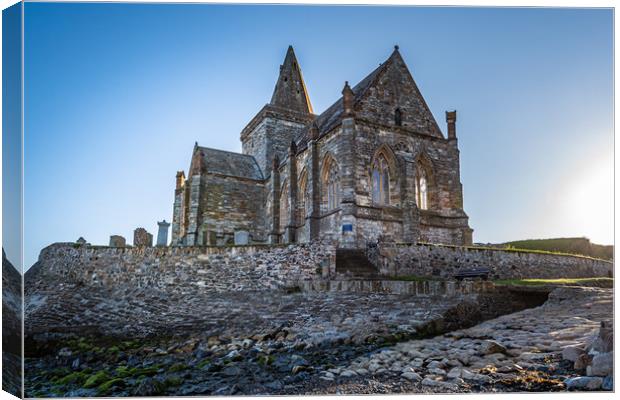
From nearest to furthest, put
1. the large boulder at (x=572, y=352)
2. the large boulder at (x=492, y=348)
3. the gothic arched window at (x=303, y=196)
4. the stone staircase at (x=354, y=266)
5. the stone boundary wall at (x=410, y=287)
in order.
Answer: the large boulder at (x=572, y=352)
the large boulder at (x=492, y=348)
the stone boundary wall at (x=410, y=287)
the stone staircase at (x=354, y=266)
the gothic arched window at (x=303, y=196)

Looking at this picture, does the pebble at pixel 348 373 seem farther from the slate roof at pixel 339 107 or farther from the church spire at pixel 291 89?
the church spire at pixel 291 89

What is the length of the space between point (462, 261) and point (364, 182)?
6072 millimetres

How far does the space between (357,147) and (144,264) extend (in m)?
10.7

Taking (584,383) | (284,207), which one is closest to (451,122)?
(284,207)

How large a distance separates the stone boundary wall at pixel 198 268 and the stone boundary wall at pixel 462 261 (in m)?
2.35

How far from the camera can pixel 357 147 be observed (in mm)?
21266

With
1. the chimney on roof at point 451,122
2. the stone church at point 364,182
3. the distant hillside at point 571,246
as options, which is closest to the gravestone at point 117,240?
the stone church at point 364,182

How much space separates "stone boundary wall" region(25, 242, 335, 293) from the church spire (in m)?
22.7

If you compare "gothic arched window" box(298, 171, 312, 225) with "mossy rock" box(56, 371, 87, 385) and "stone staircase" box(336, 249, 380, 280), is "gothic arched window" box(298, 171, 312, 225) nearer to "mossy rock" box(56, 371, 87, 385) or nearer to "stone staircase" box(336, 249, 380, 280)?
"stone staircase" box(336, 249, 380, 280)

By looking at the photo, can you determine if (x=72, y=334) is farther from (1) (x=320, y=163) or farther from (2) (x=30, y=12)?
(1) (x=320, y=163)

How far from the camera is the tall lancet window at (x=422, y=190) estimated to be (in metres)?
23.2

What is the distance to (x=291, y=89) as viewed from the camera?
37.2 meters

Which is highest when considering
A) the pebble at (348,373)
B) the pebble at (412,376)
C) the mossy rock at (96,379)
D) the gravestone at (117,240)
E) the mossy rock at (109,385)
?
the gravestone at (117,240)

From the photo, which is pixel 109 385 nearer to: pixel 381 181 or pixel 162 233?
pixel 162 233
